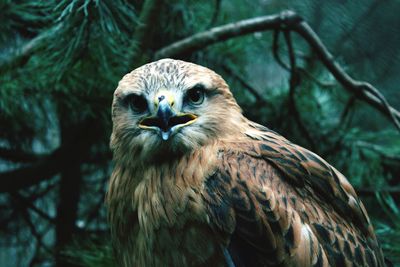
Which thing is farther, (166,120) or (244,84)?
(244,84)

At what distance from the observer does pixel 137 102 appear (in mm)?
1674

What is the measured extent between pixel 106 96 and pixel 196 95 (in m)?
0.75

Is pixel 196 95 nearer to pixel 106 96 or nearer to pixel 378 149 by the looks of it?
pixel 106 96

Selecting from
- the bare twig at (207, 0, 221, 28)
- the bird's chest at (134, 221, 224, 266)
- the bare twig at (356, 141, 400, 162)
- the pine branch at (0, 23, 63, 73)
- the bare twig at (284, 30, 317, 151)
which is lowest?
the bird's chest at (134, 221, 224, 266)

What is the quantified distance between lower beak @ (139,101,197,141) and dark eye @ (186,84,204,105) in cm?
5

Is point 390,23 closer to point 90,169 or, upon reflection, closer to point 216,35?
point 216,35

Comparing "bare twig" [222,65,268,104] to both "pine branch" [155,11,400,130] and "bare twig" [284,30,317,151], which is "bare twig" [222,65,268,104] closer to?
"bare twig" [284,30,317,151]

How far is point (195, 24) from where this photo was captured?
2701mm

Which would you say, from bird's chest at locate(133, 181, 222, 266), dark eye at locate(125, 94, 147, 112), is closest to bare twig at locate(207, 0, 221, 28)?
dark eye at locate(125, 94, 147, 112)

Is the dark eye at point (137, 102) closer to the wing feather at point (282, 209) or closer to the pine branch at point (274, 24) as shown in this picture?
the wing feather at point (282, 209)

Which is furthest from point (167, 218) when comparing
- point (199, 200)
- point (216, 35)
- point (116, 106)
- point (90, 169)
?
point (90, 169)

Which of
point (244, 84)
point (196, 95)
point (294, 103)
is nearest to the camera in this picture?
point (196, 95)

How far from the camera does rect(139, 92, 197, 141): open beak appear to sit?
5.07 feet

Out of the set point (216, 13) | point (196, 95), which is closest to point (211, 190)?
point (196, 95)
